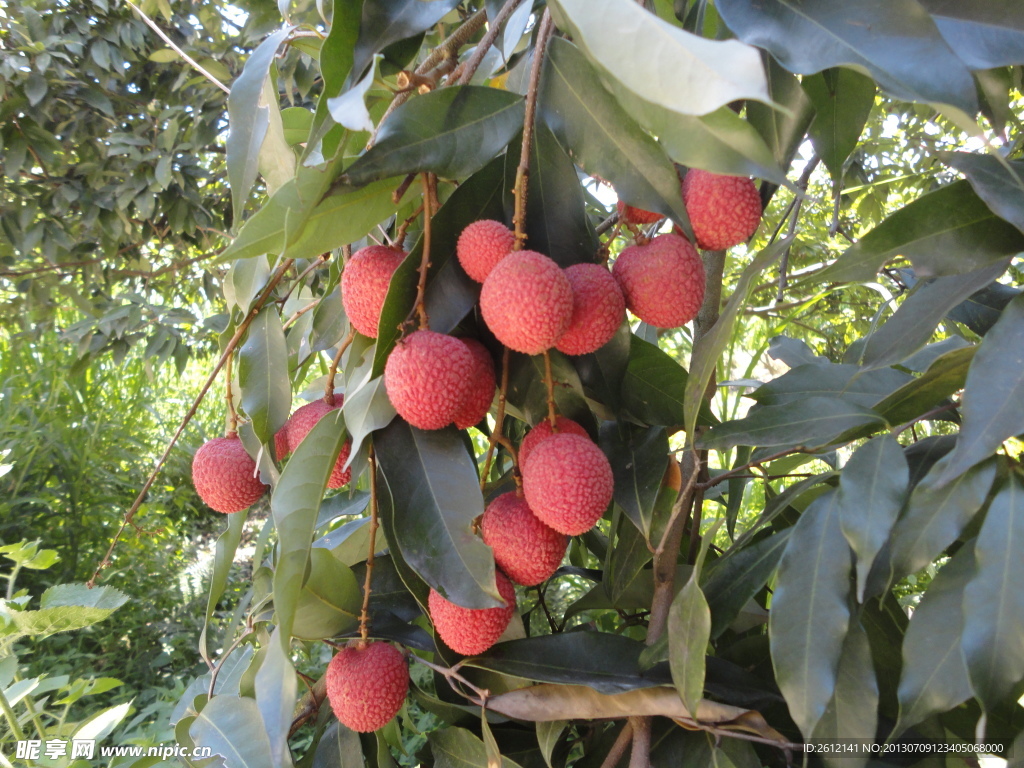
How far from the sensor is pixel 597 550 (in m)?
0.78

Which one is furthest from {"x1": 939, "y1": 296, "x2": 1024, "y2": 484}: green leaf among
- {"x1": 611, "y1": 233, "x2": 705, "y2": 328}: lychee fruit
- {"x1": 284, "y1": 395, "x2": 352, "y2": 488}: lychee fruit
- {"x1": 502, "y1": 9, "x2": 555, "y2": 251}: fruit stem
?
{"x1": 284, "y1": 395, "x2": 352, "y2": 488}: lychee fruit

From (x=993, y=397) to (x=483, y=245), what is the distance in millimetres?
278

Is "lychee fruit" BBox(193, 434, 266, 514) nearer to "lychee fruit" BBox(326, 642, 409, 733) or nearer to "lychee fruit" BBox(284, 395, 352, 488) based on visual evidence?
"lychee fruit" BBox(284, 395, 352, 488)

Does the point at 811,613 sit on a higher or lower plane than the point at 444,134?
lower

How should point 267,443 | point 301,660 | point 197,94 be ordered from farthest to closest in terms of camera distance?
point 197,94
point 301,660
point 267,443

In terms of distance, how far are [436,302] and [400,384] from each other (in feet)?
0.23

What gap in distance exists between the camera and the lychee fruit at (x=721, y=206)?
1.25 ft

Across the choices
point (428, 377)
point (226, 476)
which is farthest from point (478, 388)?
point (226, 476)

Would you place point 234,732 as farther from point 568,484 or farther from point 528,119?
point 528,119

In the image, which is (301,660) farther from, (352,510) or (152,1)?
(152,1)

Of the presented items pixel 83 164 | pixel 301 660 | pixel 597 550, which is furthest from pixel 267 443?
pixel 83 164

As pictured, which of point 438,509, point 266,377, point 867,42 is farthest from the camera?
point 266,377

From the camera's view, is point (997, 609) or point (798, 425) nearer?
point (997, 609)

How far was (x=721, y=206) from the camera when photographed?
386 millimetres
